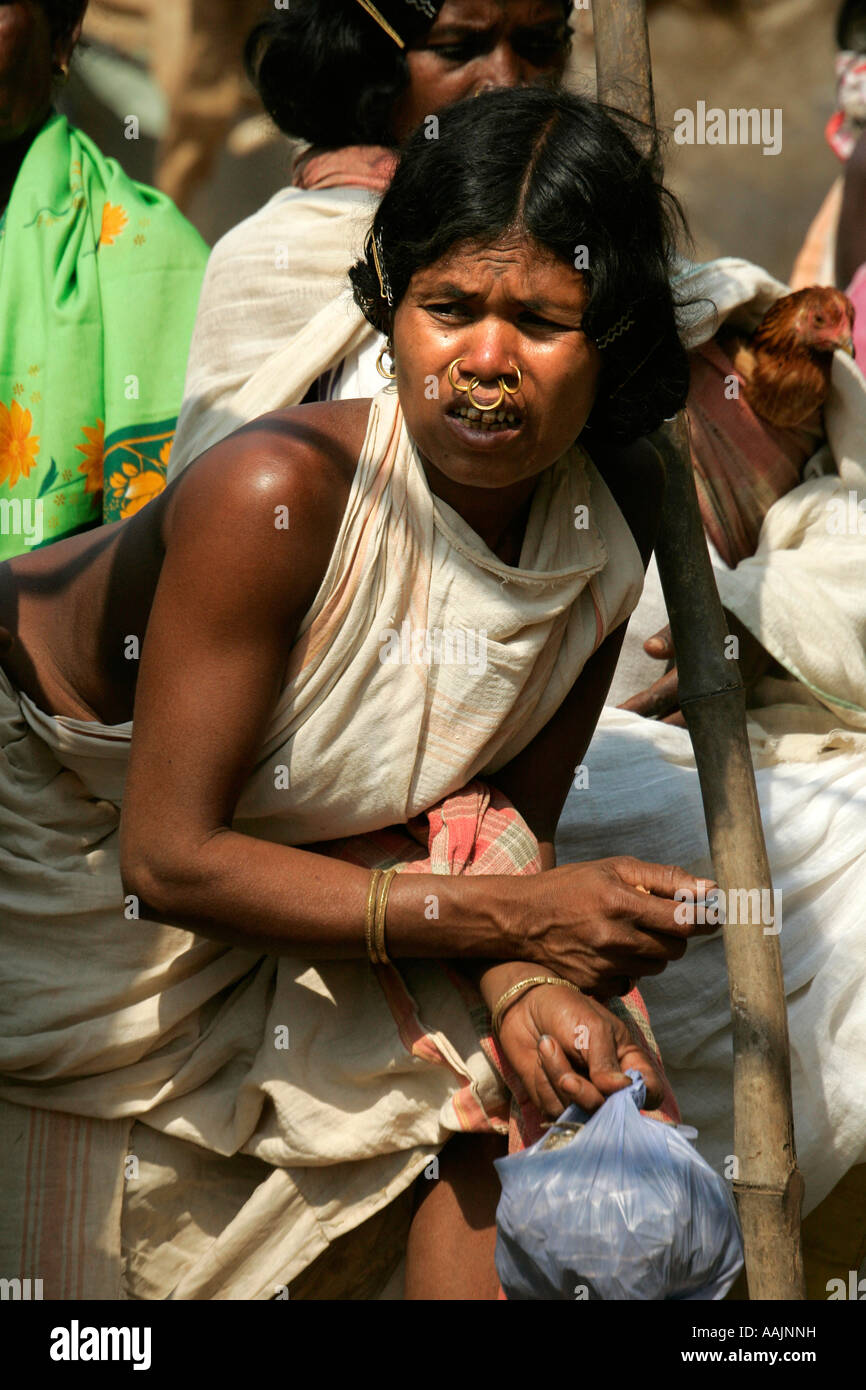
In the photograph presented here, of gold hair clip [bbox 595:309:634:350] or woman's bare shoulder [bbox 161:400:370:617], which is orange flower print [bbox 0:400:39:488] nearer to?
woman's bare shoulder [bbox 161:400:370:617]

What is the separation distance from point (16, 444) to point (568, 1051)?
8.22 ft

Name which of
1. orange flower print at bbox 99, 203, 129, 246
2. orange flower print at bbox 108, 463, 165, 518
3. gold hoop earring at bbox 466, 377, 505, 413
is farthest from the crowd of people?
orange flower print at bbox 99, 203, 129, 246

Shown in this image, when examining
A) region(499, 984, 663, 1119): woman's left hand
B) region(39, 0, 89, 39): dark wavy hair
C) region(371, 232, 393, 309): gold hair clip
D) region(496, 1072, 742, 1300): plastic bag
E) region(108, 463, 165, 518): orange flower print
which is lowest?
region(496, 1072, 742, 1300): plastic bag

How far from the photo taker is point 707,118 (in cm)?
816

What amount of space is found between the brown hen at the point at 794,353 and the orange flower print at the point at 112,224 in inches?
63.4

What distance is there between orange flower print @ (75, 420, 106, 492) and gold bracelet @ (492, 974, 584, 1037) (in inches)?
87.8

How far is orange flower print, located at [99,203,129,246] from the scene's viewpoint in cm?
406

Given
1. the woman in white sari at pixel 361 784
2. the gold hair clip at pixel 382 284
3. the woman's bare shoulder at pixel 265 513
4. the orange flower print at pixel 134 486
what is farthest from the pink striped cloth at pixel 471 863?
the orange flower print at pixel 134 486

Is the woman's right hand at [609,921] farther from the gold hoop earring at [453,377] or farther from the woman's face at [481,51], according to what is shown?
the woman's face at [481,51]

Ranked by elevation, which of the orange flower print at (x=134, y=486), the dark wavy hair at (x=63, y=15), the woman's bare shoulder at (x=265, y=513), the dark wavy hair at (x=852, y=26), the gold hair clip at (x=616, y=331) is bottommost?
the woman's bare shoulder at (x=265, y=513)

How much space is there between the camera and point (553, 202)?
2.02 metres

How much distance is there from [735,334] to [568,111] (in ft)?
4.84

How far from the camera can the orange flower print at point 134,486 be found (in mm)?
3740

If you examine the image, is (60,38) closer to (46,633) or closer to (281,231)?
(281,231)
